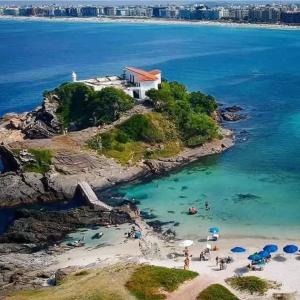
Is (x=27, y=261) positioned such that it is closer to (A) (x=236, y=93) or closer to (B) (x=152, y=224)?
(B) (x=152, y=224)

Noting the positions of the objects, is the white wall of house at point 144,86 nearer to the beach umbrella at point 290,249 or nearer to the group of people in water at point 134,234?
the group of people in water at point 134,234

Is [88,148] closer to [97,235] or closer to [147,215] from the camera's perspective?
[147,215]

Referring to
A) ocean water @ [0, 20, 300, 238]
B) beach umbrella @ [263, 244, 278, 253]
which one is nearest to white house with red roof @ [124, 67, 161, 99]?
ocean water @ [0, 20, 300, 238]

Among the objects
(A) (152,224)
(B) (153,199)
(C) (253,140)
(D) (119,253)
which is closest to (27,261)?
(D) (119,253)

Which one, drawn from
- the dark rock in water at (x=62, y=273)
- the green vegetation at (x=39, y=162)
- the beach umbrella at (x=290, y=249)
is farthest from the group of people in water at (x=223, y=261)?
the green vegetation at (x=39, y=162)

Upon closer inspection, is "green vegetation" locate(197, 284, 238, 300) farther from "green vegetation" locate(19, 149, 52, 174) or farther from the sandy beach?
"green vegetation" locate(19, 149, 52, 174)
